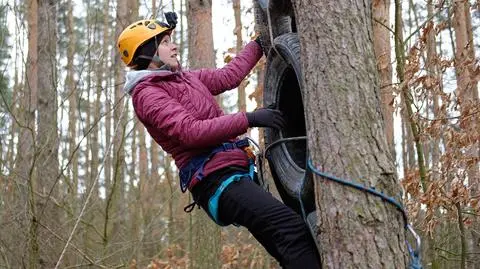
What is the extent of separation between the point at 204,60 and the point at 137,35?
3.87 meters

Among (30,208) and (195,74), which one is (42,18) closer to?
(30,208)

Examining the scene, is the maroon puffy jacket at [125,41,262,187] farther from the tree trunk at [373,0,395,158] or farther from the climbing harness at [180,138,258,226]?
the tree trunk at [373,0,395,158]

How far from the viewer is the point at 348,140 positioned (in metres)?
2.88

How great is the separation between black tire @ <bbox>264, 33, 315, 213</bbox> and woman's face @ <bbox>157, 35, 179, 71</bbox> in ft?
1.80

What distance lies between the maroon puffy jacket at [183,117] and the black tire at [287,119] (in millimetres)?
277

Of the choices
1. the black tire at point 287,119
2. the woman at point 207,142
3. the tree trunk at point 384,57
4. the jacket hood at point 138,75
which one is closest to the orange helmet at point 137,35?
the woman at point 207,142

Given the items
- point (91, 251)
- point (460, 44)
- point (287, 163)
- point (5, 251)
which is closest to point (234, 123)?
point (287, 163)

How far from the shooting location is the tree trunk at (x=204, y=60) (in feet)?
25.8

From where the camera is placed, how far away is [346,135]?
2.88 meters

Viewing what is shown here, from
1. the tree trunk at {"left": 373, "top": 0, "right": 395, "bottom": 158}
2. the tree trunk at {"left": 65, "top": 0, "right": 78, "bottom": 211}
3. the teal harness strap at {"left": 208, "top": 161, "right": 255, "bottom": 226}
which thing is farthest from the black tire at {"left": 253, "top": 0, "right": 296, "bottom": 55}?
Result: the tree trunk at {"left": 65, "top": 0, "right": 78, "bottom": 211}

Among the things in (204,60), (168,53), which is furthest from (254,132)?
(168,53)

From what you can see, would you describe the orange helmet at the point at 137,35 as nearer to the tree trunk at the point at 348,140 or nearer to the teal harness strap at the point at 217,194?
the teal harness strap at the point at 217,194

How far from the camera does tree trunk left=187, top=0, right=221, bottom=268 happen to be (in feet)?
25.8

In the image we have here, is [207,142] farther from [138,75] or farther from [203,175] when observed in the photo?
[138,75]
